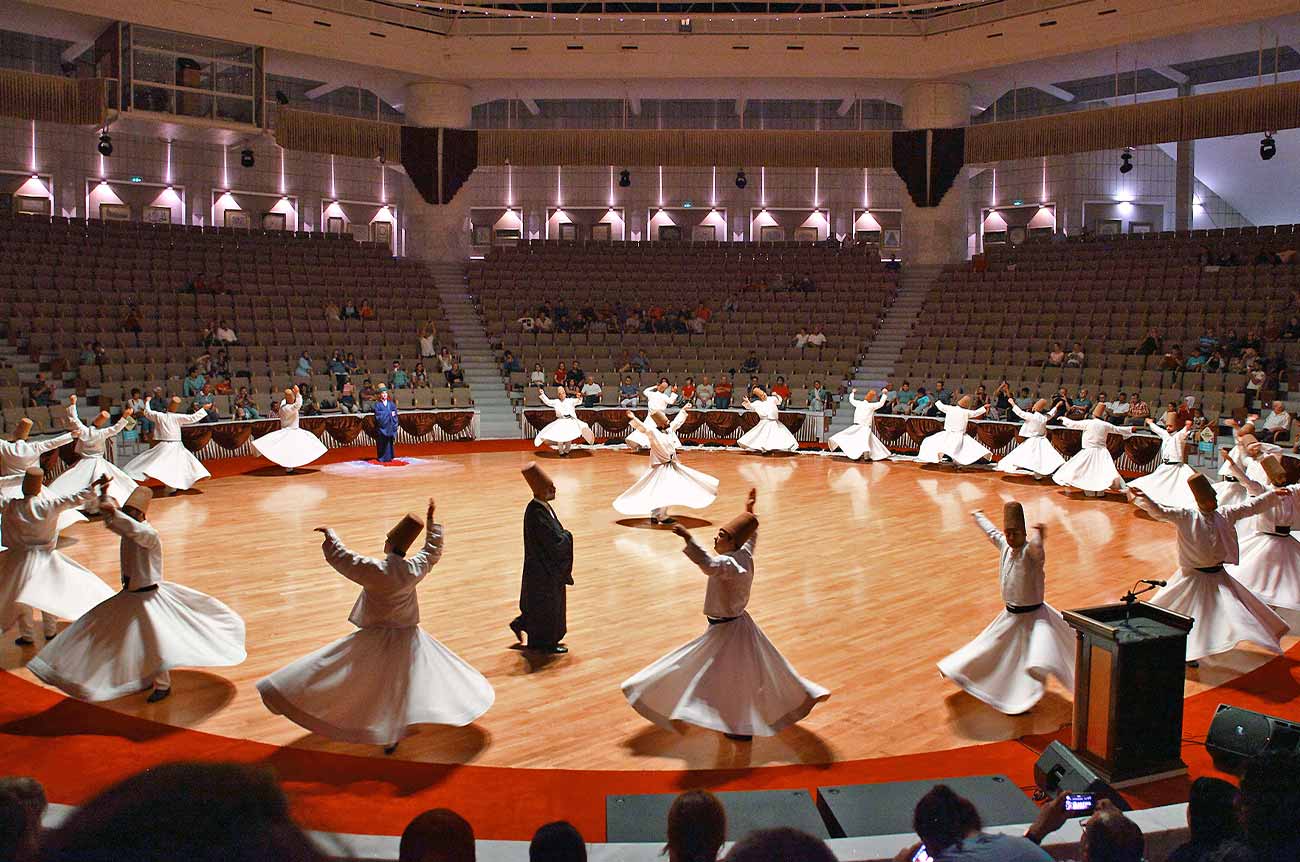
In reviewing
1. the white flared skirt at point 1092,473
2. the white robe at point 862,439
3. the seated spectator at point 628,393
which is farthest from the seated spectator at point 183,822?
the seated spectator at point 628,393

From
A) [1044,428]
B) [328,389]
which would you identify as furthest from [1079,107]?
[328,389]

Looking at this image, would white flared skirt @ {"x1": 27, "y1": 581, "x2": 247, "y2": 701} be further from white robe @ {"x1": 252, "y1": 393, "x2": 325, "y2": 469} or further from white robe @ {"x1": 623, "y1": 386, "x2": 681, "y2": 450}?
white robe @ {"x1": 252, "y1": 393, "x2": 325, "y2": 469}

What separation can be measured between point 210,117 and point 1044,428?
19045mm

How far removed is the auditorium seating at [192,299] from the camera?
2025cm

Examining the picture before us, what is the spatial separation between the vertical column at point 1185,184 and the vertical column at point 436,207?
69.7 ft

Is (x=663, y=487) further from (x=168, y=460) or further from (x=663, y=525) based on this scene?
(x=168, y=460)

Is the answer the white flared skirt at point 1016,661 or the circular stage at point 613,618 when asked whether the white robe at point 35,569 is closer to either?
the circular stage at point 613,618

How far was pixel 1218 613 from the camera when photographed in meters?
7.39

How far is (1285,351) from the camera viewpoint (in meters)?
19.8

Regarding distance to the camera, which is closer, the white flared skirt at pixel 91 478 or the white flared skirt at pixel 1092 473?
the white flared skirt at pixel 91 478

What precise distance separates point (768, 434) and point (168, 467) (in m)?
10.2

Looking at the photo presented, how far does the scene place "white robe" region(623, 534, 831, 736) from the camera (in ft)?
19.5

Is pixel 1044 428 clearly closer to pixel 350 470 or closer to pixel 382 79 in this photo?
pixel 350 470

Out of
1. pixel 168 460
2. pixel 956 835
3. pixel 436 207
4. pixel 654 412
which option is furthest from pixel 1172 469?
pixel 436 207
